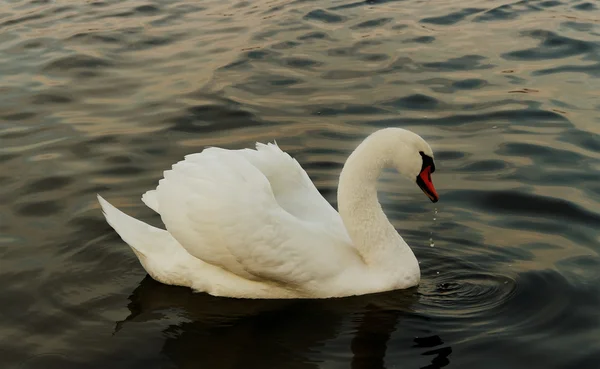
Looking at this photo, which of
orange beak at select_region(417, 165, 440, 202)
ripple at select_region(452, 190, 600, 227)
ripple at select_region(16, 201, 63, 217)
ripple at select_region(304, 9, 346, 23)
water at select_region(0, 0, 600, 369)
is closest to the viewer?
water at select_region(0, 0, 600, 369)

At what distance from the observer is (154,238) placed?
696 cm

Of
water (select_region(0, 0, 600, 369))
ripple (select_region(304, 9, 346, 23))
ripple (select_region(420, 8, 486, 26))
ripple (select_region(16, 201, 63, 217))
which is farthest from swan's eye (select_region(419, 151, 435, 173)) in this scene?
ripple (select_region(304, 9, 346, 23))

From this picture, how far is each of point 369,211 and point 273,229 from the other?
0.85m

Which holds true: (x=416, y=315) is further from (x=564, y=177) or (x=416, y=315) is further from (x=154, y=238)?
(x=564, y=177)

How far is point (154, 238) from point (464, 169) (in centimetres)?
330

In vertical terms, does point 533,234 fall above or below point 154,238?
below

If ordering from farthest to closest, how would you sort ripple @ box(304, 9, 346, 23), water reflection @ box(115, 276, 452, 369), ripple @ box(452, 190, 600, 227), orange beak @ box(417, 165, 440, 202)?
ripple @ box(304, 9, 346, 23) → ripple @ box(452, 190, 600, 227) → orange beak @ box(417, 165, 440, 202) → water reflection @ box(115, 276, 452, 369)

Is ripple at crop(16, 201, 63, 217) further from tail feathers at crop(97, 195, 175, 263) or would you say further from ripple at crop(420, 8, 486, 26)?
ripple at crop(420, 8, 486, 26)

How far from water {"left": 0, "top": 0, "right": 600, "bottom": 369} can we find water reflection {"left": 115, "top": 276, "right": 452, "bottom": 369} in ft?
0.05

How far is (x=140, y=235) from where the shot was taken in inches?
272

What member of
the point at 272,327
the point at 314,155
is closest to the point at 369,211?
the point at 272,327

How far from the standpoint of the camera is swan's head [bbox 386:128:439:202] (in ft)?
21.9

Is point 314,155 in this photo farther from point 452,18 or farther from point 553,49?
point 452,18

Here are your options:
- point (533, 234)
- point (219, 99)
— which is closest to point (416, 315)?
point (533, 234)
